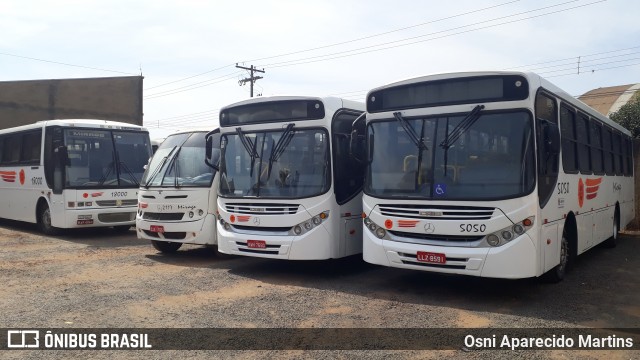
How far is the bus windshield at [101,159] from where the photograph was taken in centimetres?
1426

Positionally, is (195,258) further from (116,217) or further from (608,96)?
(608,96)

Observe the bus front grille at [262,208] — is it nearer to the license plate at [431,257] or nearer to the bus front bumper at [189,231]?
the bus front bumper at [189,231]

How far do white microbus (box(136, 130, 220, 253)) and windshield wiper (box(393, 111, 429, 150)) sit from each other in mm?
4139

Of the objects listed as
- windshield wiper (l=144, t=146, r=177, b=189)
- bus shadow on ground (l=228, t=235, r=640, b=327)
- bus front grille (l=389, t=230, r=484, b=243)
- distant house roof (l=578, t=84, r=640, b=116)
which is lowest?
bus shadow on ground (l=228, t=235, r=640, b=327)

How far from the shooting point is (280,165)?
922 centimetres

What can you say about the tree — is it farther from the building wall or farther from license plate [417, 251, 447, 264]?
the building wall

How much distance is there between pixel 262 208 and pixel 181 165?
2793mm

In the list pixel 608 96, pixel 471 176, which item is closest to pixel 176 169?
pixel 471 176

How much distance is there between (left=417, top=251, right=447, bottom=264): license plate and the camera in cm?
738

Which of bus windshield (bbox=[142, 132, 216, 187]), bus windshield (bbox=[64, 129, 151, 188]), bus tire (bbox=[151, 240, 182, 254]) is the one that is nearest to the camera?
bus windshield (bbox=[142, 132, 216, 187])

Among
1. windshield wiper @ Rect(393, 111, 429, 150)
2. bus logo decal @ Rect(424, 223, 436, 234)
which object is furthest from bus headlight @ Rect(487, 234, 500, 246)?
windshield wiper @ Rect(393, 111, 429, 150)

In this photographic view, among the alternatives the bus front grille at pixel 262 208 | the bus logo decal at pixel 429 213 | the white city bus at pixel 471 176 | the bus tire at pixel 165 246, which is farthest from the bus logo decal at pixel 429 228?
the bus tire at pixel 165 246

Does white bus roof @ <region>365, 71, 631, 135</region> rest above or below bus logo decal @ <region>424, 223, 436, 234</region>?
above

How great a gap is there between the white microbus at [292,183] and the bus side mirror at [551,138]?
316 centimetres
